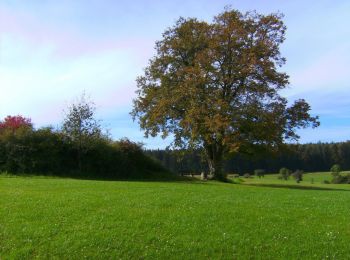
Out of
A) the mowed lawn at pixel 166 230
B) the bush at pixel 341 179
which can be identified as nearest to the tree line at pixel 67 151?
the mowed lawn at pixel 166 230

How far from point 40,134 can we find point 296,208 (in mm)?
26950

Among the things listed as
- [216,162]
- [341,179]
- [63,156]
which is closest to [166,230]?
[63,156]

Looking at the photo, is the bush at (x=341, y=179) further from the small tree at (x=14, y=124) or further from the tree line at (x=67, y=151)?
the small tree at (x=14, y=124)

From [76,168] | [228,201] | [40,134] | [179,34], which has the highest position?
[179,34]

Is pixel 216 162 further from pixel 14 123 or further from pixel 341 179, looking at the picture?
pixel 341 179

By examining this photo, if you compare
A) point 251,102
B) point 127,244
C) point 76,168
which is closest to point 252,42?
point 251,102

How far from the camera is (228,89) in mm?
39125

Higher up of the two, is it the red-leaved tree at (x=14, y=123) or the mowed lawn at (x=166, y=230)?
the red-leaved tree at (x=14, y=123)

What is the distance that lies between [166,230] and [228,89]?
28.3 meters

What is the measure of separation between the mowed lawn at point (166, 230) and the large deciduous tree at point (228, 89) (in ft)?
65.2

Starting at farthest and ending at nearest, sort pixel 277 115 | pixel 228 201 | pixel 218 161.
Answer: pixel 218 161
pixel 277 115
pixel 228 201

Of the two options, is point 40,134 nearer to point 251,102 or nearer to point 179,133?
point 179,133

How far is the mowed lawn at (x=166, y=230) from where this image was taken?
10.5 m

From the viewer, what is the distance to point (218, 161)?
4259cm
